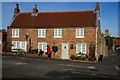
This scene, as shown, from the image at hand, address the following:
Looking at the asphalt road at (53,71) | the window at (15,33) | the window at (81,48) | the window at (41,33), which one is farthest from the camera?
the window at (15,33)

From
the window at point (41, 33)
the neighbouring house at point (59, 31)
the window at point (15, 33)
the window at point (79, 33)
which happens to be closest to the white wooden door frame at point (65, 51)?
the neighbouring house at point (59, 31)

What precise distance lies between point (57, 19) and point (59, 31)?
3.18 metres

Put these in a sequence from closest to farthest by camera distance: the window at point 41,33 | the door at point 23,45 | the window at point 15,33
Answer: the window at point 41,33 → the door at point 23,45 → the window at point 15,33

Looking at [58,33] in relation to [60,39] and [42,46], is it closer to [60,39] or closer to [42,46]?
[60,39]

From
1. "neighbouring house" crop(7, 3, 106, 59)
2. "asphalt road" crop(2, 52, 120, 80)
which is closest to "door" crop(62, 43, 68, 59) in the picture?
"neighbouring house" crop(7, 3, 106, 59)

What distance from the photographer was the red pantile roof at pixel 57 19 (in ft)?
82.4

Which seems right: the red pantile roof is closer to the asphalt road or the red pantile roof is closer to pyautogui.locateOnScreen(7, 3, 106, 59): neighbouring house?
pyautogui.locateOnScreen(7, 3, 106, 59): neighbouring house

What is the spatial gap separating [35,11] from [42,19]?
283 centimetres

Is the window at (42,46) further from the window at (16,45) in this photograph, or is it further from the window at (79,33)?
the window at (79,33)

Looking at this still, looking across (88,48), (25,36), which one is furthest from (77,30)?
(25,36)

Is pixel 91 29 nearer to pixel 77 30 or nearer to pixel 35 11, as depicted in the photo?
pixel 77 30

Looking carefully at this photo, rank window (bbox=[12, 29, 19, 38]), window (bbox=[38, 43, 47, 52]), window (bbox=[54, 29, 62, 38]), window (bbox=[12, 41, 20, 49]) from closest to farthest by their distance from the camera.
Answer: window (bbox=[54, 29, 62, 38]), window (bbox=[38, 43, 47, 52]), window (bbox=[12, 41, 20, 49]), window (bbox=[12, 29, 19, 38])

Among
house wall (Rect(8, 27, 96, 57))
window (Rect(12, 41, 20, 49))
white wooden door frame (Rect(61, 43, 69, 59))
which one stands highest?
house wall (Rect(8, 27, 96, 57))

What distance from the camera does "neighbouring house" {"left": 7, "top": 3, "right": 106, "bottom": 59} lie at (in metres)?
23.8
